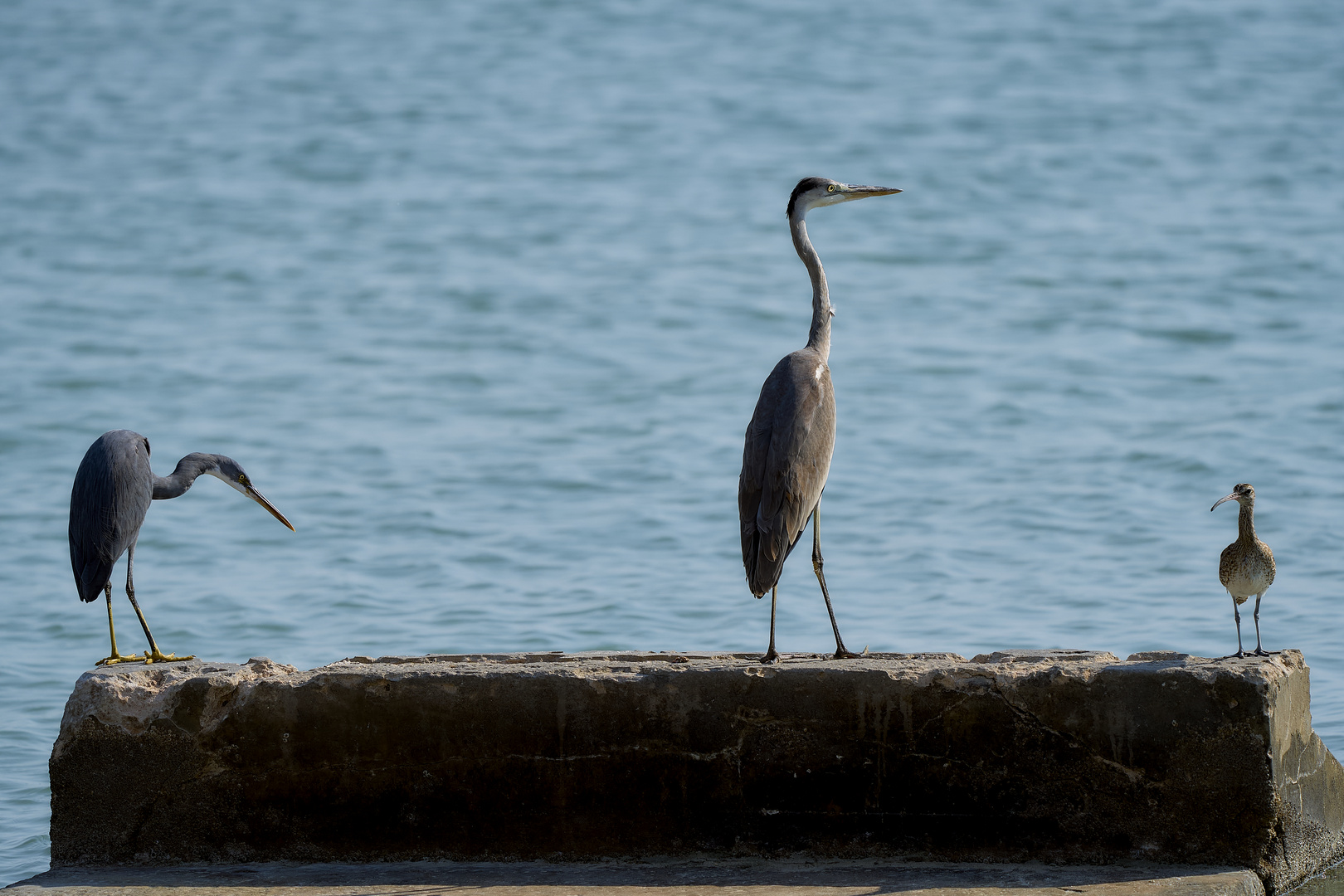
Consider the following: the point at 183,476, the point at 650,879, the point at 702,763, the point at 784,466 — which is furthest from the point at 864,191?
the point at 650,879

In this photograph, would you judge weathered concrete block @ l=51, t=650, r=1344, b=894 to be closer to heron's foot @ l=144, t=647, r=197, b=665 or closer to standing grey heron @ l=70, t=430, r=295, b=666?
heron's foot @ l=144, t=647, r=197, b=665

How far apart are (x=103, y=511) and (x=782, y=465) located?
8.37ft

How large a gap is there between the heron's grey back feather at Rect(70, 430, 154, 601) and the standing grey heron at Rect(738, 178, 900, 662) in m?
2.31

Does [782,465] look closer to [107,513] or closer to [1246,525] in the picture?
[1246,525]

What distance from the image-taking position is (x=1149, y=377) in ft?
59.3

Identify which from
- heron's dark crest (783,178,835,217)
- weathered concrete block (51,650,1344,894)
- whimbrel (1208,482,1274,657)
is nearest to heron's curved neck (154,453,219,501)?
weathered concrete block (51,650,1344,894)

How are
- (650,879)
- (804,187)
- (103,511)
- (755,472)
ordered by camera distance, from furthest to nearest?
(804,187)
(755,472)
(103,511)
(650,879)

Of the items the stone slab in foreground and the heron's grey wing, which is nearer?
the stone slab in foreground

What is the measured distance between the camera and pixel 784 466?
19.8 feet

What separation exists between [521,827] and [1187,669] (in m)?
2.22

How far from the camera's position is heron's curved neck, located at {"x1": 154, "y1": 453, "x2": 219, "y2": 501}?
251 inches

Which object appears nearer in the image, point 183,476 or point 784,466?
point 784,466

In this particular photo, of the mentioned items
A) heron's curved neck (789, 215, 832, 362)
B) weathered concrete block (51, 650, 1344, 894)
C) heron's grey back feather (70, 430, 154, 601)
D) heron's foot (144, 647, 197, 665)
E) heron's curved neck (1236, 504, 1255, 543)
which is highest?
heron's curved neck (789, 215, 832, 362)

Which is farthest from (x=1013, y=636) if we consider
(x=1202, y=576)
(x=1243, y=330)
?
(x=1243, y=330)
